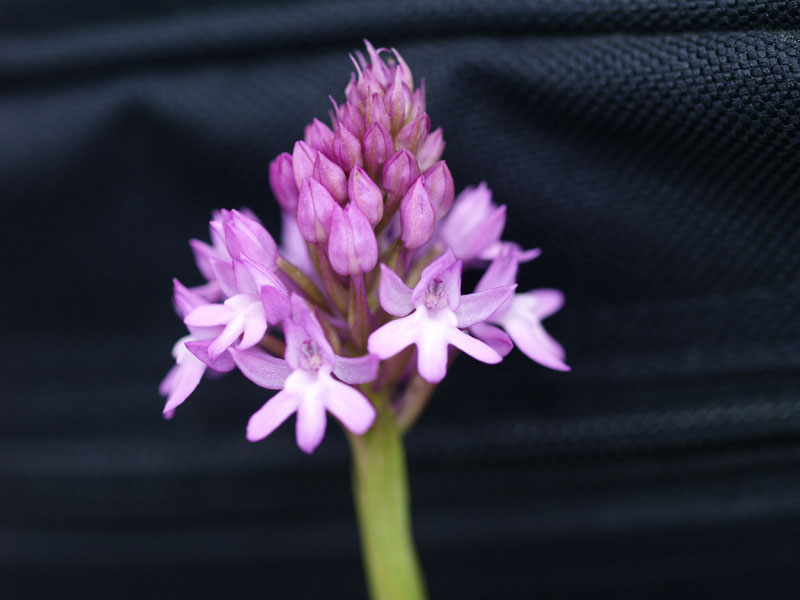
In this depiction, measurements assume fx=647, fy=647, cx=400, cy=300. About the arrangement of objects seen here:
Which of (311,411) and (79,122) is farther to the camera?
(79,122)

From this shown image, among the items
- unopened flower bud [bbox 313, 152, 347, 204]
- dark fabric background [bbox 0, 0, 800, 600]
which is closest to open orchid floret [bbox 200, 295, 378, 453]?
unopened flower bud [bbox 313, 152, 347, 204]

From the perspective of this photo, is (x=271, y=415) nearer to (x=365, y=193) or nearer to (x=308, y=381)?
(x=308, y=381)

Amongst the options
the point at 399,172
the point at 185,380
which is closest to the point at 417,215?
the point at 399,172

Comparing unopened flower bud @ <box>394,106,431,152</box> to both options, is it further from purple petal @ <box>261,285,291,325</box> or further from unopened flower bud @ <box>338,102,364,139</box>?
purple petal @ <box>261,285,291,325</box>

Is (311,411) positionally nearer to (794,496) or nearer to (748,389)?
(748,389)

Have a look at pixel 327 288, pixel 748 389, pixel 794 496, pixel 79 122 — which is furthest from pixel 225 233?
pixel 794 496

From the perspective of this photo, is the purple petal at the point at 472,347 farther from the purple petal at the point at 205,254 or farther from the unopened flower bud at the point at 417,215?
the purple petal at the point at 205,254
